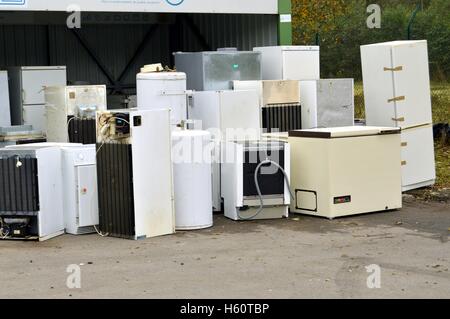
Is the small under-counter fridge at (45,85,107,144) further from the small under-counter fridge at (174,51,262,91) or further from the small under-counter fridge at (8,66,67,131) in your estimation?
the small under-counter fridge at (174,51,262,91)

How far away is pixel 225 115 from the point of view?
10648 mm

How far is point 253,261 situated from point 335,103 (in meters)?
4.40

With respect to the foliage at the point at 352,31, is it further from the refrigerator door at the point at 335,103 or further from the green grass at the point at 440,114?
the refrigerator door at the point at 335,103

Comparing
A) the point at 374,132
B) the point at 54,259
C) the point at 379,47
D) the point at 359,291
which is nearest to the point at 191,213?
the point at 54,259

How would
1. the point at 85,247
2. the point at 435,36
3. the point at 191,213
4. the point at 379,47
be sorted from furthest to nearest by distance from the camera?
the point at 435,36, the point at 379,47, the point at 191,213, the point at 85,247

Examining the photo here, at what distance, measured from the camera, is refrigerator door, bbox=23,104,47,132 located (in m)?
12.1

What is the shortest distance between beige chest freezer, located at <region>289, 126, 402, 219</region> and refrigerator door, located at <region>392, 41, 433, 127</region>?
1.39 m

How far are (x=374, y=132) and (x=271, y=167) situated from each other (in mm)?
1417

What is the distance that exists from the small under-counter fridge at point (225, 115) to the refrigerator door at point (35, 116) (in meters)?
2.61

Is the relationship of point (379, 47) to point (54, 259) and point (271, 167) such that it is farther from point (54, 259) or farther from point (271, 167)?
point (54, 259)

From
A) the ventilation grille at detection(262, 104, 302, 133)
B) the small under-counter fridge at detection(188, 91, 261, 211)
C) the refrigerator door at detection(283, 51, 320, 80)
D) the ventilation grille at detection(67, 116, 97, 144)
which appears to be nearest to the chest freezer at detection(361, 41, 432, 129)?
the refrigerator door at detection(283, 51, 320, 80)

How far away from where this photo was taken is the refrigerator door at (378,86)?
11.7 meters

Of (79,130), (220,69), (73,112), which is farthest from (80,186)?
(220,69)

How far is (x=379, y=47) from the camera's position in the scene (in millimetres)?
11727
